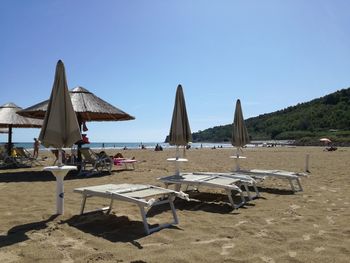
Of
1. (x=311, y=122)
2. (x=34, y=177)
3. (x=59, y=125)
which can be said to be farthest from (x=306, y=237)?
(x=311, y=122)

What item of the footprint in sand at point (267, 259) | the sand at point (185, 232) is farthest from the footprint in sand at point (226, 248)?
the footprint in sand at point (267, 259)

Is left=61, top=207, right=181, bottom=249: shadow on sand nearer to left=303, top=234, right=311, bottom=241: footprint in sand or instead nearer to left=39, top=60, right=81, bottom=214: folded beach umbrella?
left=39, top=60, right=81, bottom=214: folded beach umbrella

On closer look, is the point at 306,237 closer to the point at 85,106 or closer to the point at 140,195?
the point at 140,195

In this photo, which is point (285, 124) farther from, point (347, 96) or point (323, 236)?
point (323, 236)

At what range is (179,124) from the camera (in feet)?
22.1

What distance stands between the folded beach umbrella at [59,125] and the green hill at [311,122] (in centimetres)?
6638

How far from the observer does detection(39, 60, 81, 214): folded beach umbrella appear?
16.2ft

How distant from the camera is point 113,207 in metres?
5.58

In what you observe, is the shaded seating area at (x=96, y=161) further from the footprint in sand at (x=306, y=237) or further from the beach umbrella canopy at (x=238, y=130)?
the footprint in sand at (x=306, y=237)

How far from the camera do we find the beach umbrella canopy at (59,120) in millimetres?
4969

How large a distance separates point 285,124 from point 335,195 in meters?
99.4

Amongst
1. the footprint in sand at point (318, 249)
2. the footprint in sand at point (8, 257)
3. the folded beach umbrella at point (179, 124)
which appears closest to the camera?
the footprint in sand at point (8, 257)

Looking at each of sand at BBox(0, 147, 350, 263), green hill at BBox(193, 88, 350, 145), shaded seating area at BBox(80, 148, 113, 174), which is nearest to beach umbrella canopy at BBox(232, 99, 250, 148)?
sand at BBox(0, 147, 350, 263)

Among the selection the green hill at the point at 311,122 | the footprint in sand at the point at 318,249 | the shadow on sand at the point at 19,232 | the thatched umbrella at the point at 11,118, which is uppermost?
the green hill at the point at 311,122
